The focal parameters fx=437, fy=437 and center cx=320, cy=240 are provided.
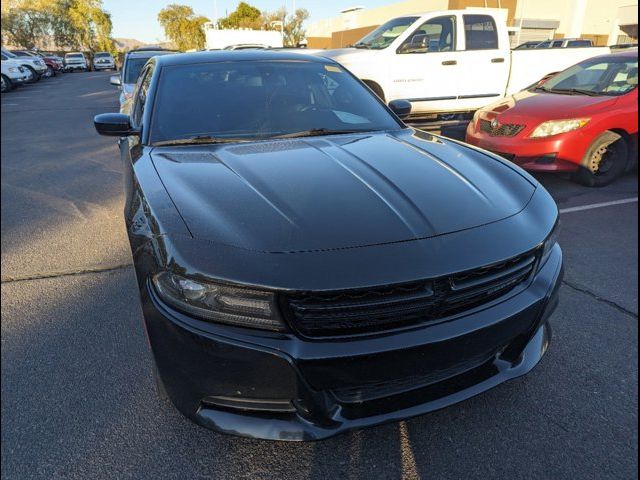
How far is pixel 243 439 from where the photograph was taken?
6.06 ft

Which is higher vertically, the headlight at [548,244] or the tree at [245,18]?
the tree at [245,18]

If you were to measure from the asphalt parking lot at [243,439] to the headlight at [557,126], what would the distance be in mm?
1802

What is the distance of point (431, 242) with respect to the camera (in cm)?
155

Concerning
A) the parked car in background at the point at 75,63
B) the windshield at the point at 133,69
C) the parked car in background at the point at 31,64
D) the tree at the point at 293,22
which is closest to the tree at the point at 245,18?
the tree at the point at 293,22

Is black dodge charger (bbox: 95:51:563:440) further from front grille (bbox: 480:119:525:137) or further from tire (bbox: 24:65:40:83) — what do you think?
tire (bbox: 24:65:40:83)

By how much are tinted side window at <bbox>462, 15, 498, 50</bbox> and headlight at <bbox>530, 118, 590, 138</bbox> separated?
10.8 ft

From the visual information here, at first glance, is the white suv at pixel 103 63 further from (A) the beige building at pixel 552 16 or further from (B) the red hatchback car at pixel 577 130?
(B) the red hatchback car at pixel 577 130

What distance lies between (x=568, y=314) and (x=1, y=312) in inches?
139

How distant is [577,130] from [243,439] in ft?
15.9

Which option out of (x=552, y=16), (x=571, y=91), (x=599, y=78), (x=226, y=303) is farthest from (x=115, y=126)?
(x=552, y=16)

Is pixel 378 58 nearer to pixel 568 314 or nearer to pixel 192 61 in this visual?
pixel 192 61

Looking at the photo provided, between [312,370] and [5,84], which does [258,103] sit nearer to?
[312,370]

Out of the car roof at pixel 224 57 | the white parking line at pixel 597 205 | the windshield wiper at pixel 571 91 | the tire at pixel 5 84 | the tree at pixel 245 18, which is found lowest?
the white parking line at pixel 597 205

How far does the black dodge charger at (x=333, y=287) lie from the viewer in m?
1.42
